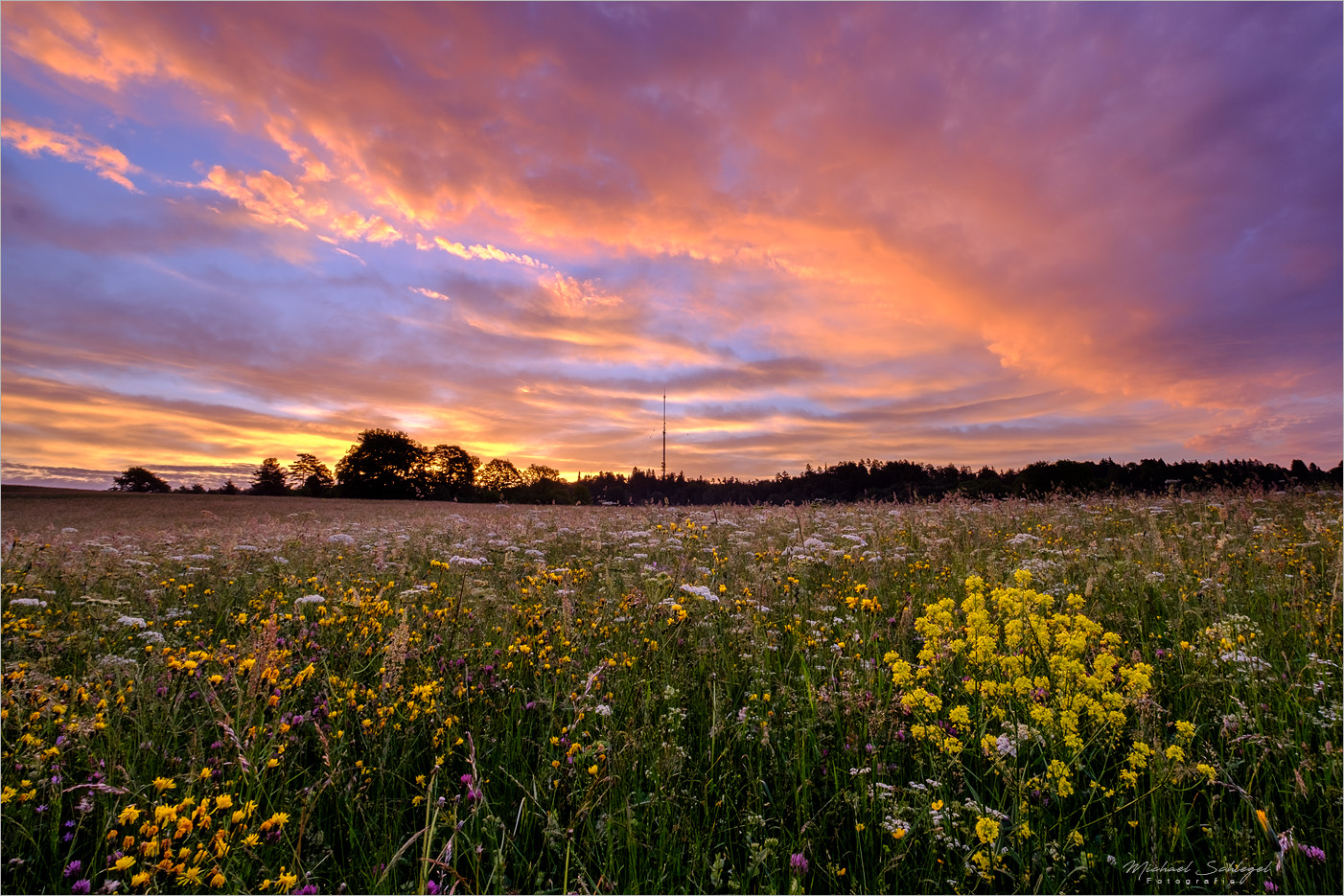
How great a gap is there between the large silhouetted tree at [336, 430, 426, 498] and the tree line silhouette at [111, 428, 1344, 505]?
0.41 ft

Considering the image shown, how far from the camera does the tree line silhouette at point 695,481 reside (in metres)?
17.3

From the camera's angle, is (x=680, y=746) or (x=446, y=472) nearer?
(x=680, y=746)

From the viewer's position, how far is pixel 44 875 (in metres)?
2.50

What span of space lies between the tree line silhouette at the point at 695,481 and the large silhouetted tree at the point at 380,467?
0.41 ft

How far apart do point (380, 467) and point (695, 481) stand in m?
54.7

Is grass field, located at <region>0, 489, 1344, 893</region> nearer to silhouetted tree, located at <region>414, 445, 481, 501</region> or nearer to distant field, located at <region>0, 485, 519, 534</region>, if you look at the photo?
distant field, located at <region>0, 485, 519, 534</region>

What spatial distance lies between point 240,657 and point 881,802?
355 cm

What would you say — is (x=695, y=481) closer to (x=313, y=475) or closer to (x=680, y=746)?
(x=680, y=746)

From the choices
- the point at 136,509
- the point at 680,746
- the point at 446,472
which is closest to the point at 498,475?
the point at 446,472

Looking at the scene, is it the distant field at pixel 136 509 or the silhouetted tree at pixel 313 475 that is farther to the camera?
the silhouetted tree at pixel 313 475

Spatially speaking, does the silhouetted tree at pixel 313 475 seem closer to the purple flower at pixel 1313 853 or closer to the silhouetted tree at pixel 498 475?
the silhouetted tree at pixel 498 475

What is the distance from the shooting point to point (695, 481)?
118ft

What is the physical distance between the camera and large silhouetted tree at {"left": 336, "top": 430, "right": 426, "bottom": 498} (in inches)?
2808

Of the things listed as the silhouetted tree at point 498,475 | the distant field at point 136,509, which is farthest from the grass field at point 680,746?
the silhouetted tree at point 498,475
